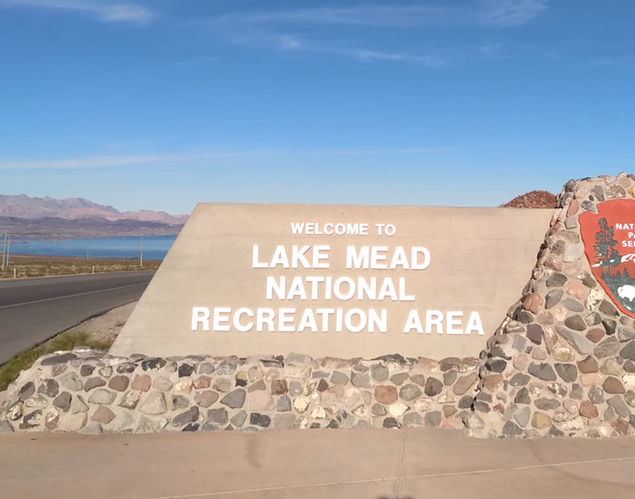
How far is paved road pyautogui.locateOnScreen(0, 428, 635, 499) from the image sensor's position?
5.52 m

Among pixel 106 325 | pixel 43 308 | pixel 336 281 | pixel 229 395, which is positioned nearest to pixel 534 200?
pixel 336 281

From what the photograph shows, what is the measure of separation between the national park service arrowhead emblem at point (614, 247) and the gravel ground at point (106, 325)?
456 inches

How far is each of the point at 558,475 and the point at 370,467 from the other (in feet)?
6.12

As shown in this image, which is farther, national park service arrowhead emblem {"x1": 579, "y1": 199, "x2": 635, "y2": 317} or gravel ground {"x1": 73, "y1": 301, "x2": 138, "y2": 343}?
gravel ground {"x1": 73, "y1": 301, "x2": 138, "y2": 343}

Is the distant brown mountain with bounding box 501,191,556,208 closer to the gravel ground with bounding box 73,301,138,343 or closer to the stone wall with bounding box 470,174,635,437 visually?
the stone wall with bounding box 470,174,635,437

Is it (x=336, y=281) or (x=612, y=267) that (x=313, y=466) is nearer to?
(x=336, y=281)

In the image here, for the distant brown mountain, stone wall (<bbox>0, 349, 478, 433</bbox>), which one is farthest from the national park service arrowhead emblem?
the distant brown mountain

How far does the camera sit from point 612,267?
7660 mm

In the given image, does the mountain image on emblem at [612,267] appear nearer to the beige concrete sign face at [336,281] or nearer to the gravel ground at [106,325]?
the beige concrete sign face at [336,281]

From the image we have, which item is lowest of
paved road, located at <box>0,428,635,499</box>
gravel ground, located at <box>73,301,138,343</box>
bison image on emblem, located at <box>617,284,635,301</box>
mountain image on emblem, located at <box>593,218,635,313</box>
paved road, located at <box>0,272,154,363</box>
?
paved road, located at <box>0,272,154,363</box>

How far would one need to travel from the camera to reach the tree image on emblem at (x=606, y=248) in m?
7.68

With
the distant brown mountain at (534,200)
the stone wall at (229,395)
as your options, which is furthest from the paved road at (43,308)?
the distant brown mountain at (534,200)

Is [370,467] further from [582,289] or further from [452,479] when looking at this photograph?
[582,289]

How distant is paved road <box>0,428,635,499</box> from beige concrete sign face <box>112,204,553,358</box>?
4.15 feet
